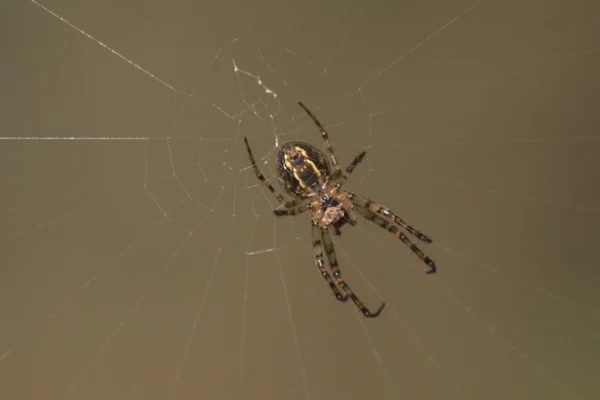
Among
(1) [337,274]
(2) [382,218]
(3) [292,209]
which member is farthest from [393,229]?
(3) [292,209]

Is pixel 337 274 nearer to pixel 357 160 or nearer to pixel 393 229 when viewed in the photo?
pixel 393 229

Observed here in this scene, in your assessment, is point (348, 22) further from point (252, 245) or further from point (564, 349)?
point (564, 349)

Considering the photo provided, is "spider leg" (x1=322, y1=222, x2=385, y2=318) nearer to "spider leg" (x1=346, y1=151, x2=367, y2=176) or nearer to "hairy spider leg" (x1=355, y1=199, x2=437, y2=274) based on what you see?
"hairy spider leg" (x1=355, y1=199, x2=437, y2=274)

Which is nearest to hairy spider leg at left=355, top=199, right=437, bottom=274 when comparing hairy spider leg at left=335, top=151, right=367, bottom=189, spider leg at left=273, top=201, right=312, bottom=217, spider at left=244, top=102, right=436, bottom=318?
spider at left=244, top=102, right=436, bottom=318

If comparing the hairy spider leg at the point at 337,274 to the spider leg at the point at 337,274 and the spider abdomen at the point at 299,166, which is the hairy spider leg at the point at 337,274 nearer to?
the spider leg at the point at 337,274

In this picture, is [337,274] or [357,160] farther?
[337,274]

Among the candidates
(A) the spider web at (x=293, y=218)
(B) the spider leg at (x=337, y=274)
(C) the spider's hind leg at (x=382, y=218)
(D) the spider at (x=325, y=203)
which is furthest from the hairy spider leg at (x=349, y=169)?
(A) the spider web at (x=293, y=218)

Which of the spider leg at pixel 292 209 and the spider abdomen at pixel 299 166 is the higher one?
the spider abdomen at pixel 299 166
